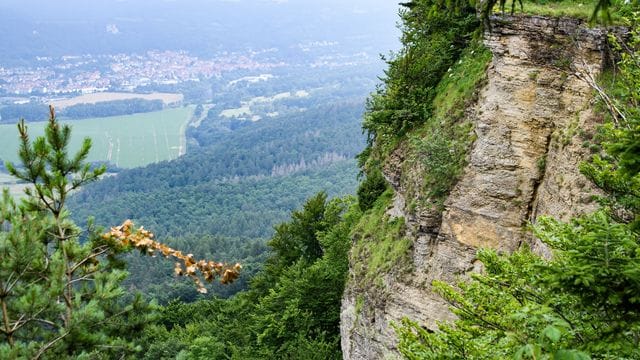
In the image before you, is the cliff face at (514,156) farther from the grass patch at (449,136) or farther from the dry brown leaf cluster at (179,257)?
the dry brown leaf cluster at (179,257)

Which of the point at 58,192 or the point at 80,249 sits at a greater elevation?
the point at 58,192

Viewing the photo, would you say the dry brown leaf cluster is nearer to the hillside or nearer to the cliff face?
the hillside

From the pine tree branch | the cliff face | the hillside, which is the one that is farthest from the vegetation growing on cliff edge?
the cliff face

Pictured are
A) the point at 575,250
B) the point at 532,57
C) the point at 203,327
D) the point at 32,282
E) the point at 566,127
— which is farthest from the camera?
the point at 203,327

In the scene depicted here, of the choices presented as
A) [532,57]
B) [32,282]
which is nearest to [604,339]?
[32,282]

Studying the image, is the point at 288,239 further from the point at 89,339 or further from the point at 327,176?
the point at 327,176

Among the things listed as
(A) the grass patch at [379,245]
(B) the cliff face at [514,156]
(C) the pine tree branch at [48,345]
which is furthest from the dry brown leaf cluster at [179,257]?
(A) the grass patch at [379,245]
